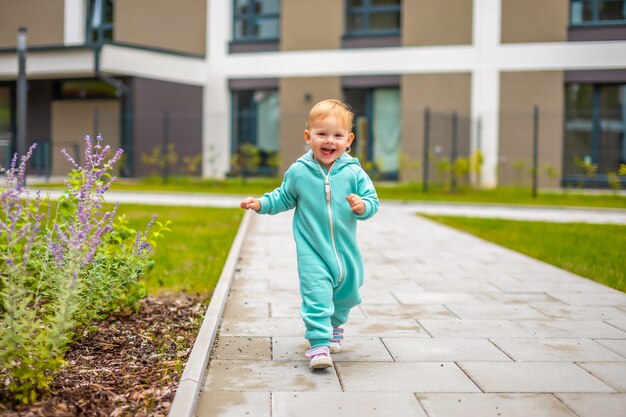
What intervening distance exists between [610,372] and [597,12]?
19.9 meters

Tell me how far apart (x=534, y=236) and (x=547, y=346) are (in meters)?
6.36

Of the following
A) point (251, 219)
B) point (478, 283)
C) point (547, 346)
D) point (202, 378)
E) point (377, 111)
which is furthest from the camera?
point (377, 111)

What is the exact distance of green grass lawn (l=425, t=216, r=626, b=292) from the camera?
25.2ft

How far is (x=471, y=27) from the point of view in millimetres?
22547

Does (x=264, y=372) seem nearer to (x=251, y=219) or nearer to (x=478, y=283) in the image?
(x=478, y=283)

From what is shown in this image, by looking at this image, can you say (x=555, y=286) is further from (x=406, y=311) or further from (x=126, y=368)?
(x=126, y=368)

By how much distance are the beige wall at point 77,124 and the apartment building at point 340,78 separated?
0.04 m

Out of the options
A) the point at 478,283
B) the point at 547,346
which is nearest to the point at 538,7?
the point at 478,283

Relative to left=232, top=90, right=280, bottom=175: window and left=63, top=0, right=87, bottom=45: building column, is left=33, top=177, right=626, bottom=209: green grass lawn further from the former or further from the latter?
left=63, top=0, right=87, bottom=45: building column

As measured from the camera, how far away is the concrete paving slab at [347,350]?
427cm

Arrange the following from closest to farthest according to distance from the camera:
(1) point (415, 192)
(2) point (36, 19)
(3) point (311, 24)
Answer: (1) point (415, 192), (3) point (311, 24), (2) point (36, 19)

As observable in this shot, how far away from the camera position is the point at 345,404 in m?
3.46

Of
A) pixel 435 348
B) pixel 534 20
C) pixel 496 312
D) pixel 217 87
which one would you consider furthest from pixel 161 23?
pixel 435 348

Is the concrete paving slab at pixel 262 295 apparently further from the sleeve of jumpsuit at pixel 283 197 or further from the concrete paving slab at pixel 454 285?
the sleeve of jumpsuit at pixel 283 197
